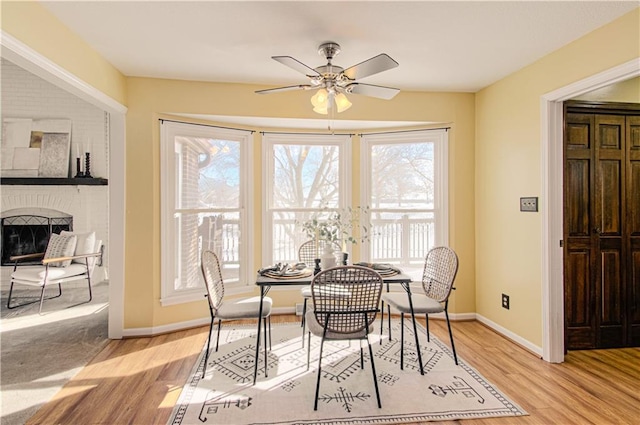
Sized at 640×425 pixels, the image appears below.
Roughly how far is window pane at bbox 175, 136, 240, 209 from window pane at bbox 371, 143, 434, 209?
174 cm

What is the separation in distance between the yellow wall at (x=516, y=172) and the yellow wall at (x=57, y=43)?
391 centimetres

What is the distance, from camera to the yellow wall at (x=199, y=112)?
3.70 m

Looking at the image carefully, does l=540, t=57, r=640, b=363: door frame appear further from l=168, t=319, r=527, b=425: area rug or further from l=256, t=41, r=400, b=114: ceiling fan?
l=256, t=41, r=400, b=114: ceiling fan

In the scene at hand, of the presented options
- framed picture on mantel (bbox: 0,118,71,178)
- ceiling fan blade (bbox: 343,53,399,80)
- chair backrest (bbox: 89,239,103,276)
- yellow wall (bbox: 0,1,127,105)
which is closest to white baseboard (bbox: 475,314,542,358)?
ceiling fan blade (bbox: 343,53,399,80)

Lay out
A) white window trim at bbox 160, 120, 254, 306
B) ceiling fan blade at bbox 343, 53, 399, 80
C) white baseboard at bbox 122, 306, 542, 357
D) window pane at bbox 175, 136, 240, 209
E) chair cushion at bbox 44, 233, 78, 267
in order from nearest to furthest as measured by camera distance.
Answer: ceiling fan blade at bbox 343, 53, 399, 80, white baseboard at bbox 122, 306, 542, 357, white window trim at bbox 160, 120, 254, 306, window pane at bbox 175, 136, 240, 209, chair cushion at bbox 44, 233, 78, 267

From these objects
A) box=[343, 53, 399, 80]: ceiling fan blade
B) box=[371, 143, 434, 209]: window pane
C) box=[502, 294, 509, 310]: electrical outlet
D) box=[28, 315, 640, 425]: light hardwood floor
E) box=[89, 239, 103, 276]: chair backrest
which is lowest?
box=[28, 315, 640, 425]: light hardwood floor

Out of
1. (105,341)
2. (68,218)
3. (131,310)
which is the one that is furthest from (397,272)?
(68,218)

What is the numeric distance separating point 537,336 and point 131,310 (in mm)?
3982

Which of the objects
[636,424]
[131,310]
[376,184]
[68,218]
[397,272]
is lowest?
[636,424]

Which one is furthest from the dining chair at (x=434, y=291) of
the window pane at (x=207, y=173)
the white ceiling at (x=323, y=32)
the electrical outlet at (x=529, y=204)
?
the window pane at (x=207, y=173)

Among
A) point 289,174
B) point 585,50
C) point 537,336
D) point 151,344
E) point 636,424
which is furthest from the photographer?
point 289,174

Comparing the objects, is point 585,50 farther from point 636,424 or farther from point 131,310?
point 131,310

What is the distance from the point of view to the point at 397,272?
3117 millimetres

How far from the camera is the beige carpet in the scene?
2547 millimetres
